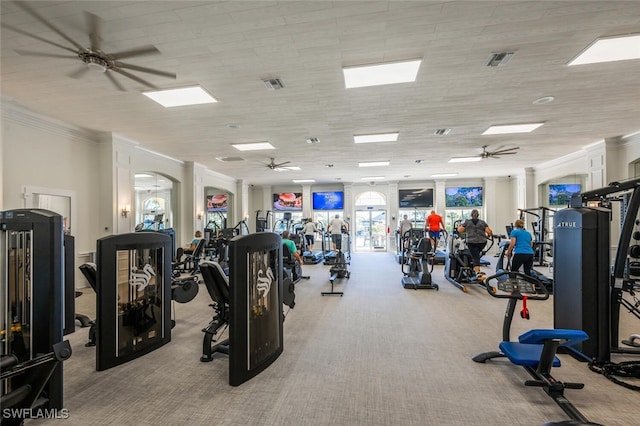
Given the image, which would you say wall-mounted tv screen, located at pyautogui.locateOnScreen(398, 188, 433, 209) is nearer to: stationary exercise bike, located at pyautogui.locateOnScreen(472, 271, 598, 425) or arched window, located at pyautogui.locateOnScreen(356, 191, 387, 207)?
arched window, located at pyautogui.locateOnScreen(356, 191, 387, 207)

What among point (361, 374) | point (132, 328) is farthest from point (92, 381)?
point (361, 374)

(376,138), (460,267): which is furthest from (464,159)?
(460,267)

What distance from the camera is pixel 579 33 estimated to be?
3.09 m

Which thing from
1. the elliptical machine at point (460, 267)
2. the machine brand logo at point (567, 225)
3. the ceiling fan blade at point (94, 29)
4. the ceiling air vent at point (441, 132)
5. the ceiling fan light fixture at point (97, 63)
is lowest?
the elliptical machine at point (460, 267)

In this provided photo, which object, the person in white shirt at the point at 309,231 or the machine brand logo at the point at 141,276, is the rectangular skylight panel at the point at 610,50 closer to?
the machine brand logo at the point at 141,276

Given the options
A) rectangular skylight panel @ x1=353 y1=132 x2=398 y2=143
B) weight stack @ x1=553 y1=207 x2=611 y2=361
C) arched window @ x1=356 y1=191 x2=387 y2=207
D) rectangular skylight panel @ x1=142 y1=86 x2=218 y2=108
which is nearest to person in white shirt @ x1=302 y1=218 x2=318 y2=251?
rectangular skylight panel @ x1=353 y1=132 x2=398 y2=143

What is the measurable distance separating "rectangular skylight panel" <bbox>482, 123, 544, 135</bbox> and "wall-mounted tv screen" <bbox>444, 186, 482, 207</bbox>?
25.5ft

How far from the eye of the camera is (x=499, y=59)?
359 cm

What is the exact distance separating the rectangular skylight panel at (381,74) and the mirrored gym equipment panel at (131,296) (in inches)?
130

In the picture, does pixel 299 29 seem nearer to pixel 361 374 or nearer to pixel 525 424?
pixel 361 374

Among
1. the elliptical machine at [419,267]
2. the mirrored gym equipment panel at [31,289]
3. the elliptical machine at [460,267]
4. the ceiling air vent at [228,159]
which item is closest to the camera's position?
the mirrored gym equipment panel at [31,289]

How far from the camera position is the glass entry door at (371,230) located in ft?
48.6

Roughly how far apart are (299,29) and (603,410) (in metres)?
4.36

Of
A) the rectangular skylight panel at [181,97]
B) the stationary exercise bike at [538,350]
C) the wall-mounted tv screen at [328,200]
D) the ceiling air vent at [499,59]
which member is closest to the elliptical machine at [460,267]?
the stationary exercise bike at [538,350]
